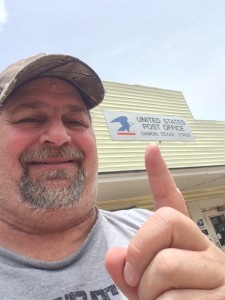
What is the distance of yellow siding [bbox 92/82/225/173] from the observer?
25.6 feet

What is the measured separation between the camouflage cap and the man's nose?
0.99 feet

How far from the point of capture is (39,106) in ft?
6.33

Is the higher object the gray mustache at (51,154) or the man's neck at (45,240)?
the gray mustache at (51,154)

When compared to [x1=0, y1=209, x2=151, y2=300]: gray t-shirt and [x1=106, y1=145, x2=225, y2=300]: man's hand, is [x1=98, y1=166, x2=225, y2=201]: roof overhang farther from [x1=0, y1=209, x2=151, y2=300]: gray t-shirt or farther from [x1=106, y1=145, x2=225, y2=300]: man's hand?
[x1=106, y1=145, x2=225, y2=300]: man's hand

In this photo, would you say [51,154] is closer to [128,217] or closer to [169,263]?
[128,217]

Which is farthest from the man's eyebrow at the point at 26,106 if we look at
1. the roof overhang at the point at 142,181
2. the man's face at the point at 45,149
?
the roof overhang at the point at 142,181

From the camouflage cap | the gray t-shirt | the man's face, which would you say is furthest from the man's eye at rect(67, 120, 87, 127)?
the gray t-shirt

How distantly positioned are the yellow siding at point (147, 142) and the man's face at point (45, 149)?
5.20 metres

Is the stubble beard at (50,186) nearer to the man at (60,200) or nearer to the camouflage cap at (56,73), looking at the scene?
the man at (60,200)

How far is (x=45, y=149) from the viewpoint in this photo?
1.82 m

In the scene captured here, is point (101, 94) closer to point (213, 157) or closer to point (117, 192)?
point (117, 192)

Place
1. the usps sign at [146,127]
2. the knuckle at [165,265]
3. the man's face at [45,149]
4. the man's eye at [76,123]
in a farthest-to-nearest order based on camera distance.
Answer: the usps sign at [146,127] < the man's eye at [76,123] < the man's face at [45,149] < the knuckle at [165,265]

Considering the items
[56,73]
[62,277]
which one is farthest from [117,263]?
[56,73]

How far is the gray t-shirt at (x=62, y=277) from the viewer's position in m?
1.38
